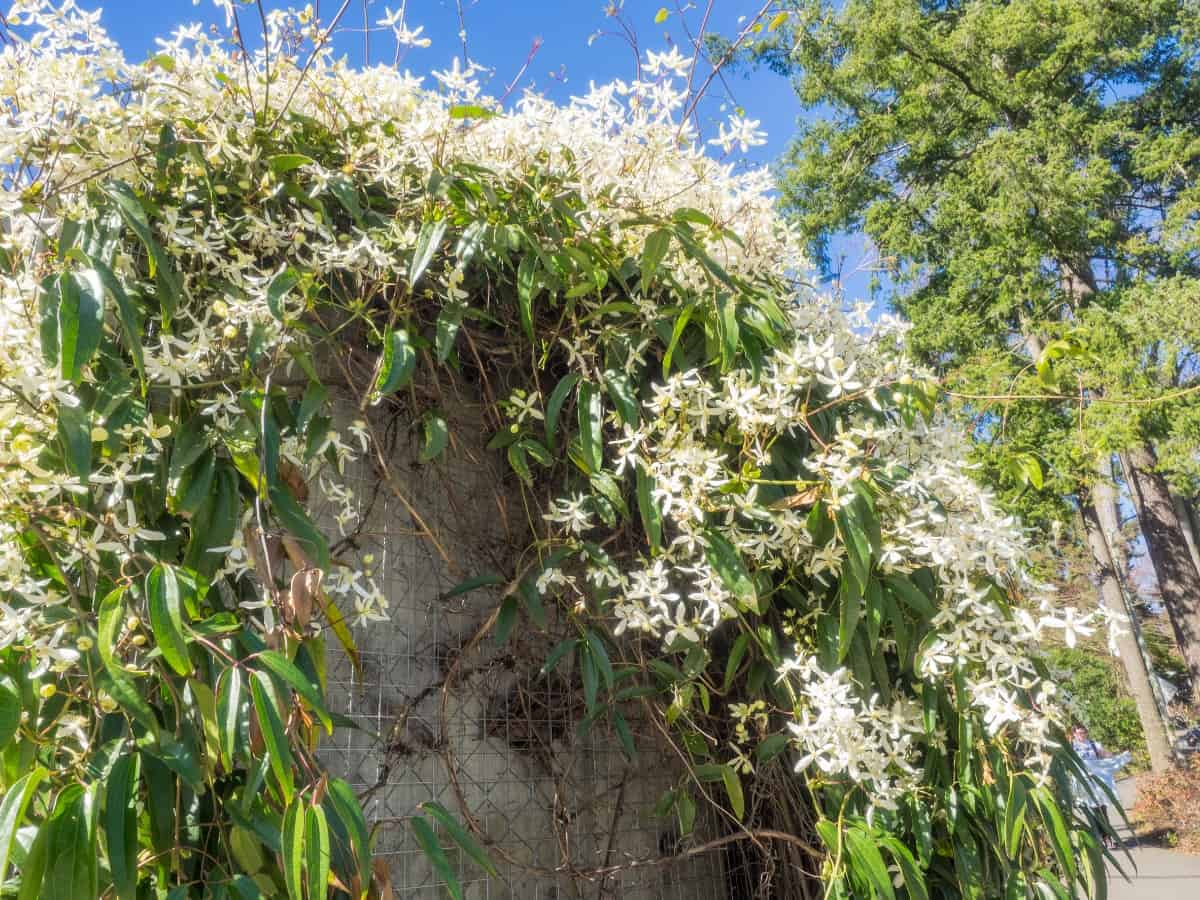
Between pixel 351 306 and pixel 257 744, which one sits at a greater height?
pixel 351 306

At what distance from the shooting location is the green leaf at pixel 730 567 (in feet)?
3.76

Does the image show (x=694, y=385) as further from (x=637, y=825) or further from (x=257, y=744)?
(x=637, y=825)

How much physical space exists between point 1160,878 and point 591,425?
5.75 meters

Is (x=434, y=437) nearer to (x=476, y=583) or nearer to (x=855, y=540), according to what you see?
(x=476, y=583)

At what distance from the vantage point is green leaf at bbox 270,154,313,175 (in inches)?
44.1

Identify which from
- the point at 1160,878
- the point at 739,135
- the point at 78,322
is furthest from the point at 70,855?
the point at 1160,878

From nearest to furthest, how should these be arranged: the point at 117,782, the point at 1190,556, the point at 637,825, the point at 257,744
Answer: the point at 117,782, the point at 257,744, the point at 637,825, the point at 1190,556

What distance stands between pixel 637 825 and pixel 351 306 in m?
0.96

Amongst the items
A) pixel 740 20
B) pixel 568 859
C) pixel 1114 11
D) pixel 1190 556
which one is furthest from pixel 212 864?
pixel 1114 11

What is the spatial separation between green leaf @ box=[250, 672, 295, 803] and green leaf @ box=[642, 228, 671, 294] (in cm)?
67

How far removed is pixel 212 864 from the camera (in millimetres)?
903

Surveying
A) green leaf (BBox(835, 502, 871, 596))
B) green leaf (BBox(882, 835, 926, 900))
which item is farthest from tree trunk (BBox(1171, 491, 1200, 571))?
green leaf (BBox(835, 502, 871, 596))

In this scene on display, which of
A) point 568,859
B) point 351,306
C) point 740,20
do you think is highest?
point 740,20

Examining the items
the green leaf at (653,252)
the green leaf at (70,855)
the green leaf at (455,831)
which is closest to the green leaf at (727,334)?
the green leaf at (653,252)
